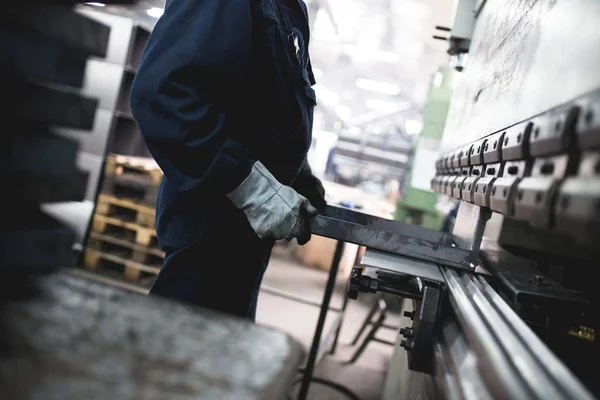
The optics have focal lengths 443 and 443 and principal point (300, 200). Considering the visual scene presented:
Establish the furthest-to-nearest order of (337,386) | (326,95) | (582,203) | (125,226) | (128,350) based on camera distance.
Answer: (326,95) < (125,226) < (337,386) < (582,203) < (128,350)

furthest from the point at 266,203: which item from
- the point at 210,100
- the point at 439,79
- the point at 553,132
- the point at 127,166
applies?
the point at 439,79

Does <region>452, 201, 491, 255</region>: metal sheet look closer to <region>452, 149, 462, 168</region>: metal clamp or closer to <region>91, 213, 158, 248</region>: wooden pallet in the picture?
<region>452, 149, 462, 168</region>: metal clamp

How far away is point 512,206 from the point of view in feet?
2.69

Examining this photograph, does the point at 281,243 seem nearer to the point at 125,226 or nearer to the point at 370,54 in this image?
the point at 125,226

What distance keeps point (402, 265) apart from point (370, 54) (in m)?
10.3

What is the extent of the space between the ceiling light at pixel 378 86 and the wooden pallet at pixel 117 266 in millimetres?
10721

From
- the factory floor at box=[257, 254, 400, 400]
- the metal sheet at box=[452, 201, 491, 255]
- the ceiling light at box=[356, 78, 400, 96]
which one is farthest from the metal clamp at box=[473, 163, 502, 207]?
the ceiling light at box=[356, 78, 400, 96]

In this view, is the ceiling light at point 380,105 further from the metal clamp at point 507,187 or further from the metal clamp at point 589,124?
the metal clamp at point 589,124

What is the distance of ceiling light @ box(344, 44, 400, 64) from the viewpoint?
10180mm

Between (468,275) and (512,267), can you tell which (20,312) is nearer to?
(468,275)

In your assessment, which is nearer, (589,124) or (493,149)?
(589,124)

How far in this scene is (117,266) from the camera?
3918mm

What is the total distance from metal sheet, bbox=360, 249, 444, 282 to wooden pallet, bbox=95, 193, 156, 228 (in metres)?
2.84

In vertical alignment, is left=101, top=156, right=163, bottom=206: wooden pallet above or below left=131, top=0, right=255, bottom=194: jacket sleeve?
below
